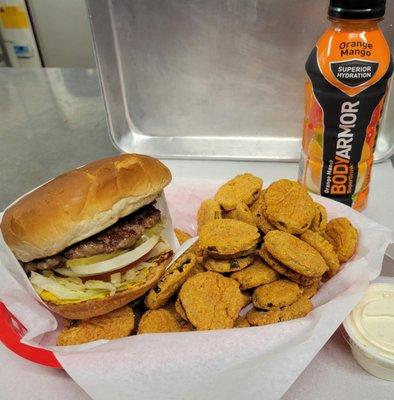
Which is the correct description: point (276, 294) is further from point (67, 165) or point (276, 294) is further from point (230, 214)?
point (67, 165)

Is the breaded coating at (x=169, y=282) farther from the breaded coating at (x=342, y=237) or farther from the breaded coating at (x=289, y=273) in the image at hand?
the breaded coating at (x=342, y=237)

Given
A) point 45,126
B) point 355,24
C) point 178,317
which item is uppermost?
point 355,24

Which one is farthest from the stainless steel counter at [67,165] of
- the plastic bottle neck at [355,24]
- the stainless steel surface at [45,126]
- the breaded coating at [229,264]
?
Answer: the plastic bottle neck at [355,24]

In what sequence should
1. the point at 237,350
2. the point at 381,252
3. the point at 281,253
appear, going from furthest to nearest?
the point at 381,252
the point at 281,253
the point at 237,350

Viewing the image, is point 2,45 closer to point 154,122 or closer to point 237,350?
point 154,122

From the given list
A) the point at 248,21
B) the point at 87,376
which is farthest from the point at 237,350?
the point at 248,21

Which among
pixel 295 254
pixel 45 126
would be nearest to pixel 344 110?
pixel 295 254
